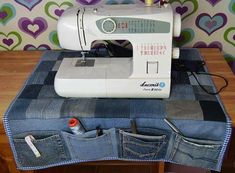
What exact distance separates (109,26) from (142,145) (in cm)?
43

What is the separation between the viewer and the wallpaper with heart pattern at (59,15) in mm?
1311

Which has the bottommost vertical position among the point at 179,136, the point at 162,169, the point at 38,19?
the point at 162,169

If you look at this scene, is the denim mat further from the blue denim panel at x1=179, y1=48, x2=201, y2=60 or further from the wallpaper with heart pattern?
the wallpaper with heart pattern

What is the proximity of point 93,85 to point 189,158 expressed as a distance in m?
0.44

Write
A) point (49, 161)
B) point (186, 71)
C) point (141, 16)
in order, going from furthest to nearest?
point (186, 71) → point (49, 161) → point (141, 16)

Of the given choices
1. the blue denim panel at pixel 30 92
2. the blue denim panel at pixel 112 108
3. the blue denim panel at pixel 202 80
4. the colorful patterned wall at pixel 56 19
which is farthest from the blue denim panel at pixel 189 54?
the blue denim panel at pixel 30 92

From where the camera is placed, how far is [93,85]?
970mm

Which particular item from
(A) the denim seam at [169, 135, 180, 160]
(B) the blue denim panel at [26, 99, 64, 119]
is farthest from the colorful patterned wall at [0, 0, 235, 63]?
(A) the denim seam at [169, 135, 180, 160]

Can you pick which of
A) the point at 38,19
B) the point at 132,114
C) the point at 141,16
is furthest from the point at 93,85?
the point at 38,19

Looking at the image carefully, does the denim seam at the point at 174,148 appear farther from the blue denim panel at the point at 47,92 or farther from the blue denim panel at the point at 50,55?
the blue denim panel at the point at 50,55

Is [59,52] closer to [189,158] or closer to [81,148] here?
[81,148]

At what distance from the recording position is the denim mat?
A: 0.92 meters

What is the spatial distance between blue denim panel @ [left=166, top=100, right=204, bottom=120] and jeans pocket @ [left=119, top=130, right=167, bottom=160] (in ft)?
0.29

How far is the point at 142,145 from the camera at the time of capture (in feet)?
3.13
